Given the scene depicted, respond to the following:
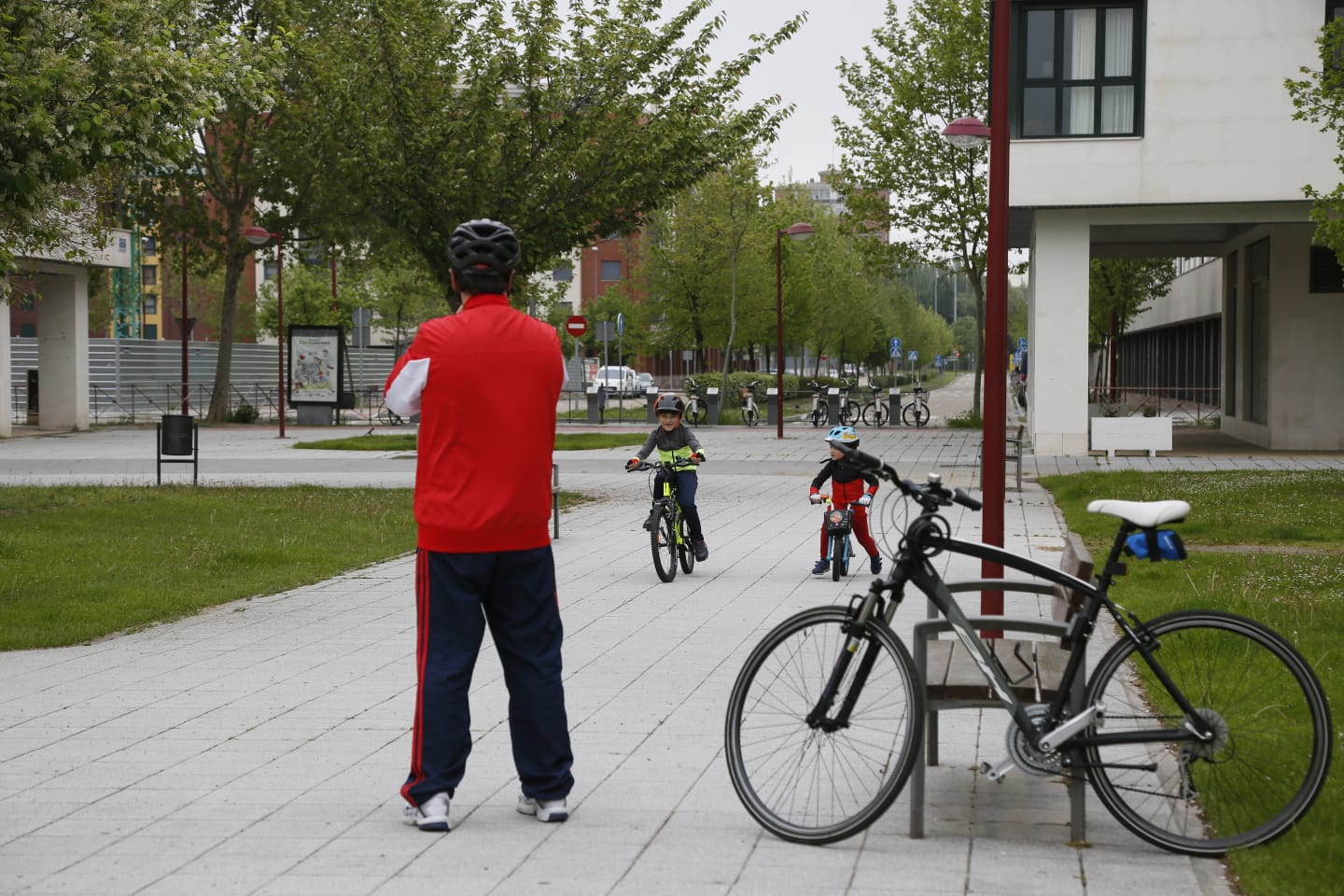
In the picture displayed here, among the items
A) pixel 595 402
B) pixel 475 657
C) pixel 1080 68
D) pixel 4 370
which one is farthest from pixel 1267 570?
pixel 595 402

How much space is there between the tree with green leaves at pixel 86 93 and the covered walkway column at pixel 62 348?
2725 cm

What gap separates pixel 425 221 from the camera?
2081 centimetres

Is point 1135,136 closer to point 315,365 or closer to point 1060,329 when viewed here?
point 1060,329

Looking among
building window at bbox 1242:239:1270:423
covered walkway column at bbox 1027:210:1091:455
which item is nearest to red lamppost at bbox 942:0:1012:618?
covered walkway column at bbox 1027:210:1091:455

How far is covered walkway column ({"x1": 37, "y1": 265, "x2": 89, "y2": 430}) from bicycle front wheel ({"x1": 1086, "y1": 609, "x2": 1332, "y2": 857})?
38.8 meters

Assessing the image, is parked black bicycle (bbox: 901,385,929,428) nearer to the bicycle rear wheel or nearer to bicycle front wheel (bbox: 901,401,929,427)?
bicycle front wheel (bbox: 901,401,929,427)

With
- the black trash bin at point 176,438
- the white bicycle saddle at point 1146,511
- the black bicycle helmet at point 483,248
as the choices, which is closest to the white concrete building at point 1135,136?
the black trash bin at point 176,438

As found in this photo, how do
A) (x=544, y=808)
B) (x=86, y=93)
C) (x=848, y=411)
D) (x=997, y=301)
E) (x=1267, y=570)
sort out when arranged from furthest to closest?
(x=848, y=411)
(x=86, y=93)
(x=1267, y=570)
(x=997, y=301)
(x=544, y=808)

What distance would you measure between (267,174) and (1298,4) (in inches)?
1046

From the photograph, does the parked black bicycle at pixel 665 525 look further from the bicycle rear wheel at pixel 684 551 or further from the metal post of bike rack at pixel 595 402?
the metal post of bike rack at pixel 595 402

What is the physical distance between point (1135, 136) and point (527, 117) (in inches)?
469

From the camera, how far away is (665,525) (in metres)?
12.0

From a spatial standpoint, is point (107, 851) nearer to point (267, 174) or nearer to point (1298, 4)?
point (1298, 4)

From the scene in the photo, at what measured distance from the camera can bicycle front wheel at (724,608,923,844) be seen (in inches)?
193
